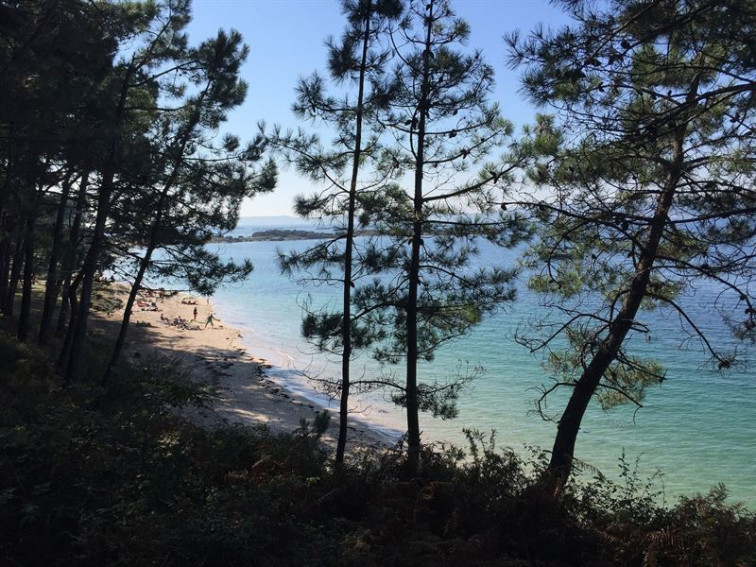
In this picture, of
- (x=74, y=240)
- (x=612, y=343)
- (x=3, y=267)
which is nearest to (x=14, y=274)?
(x=3, y=267)

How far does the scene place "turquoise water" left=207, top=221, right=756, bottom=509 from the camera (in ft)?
41.7

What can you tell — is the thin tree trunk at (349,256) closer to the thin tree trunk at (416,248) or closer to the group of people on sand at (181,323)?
the thin tree trunk at (416,248)

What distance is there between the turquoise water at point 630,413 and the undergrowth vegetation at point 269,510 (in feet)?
8.52

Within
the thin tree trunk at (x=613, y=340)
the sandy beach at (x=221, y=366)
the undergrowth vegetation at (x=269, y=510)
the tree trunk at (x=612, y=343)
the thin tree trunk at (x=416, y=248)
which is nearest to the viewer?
the undergrowth vegetation at (x=269, y=510)

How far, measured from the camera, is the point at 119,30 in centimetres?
955

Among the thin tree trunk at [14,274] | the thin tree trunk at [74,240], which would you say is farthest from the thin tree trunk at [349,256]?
the thin tree trunk at [14,274]

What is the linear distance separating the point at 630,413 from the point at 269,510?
16.9 m

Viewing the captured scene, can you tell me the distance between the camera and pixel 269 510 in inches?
147

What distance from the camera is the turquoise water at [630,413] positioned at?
12703mm

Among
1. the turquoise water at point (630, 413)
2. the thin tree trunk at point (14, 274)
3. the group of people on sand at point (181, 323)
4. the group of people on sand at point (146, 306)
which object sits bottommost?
the turquoise water at point (630, 413)

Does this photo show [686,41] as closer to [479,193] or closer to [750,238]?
[750,238]

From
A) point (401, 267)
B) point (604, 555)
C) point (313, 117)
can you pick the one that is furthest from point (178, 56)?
point (604, 555)

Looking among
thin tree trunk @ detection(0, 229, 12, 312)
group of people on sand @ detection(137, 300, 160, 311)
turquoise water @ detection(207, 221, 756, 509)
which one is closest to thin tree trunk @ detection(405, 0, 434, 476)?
turquoise water @ detection(207, 221, 756, 509)

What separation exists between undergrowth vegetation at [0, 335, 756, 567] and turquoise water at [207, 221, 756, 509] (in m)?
2.60
